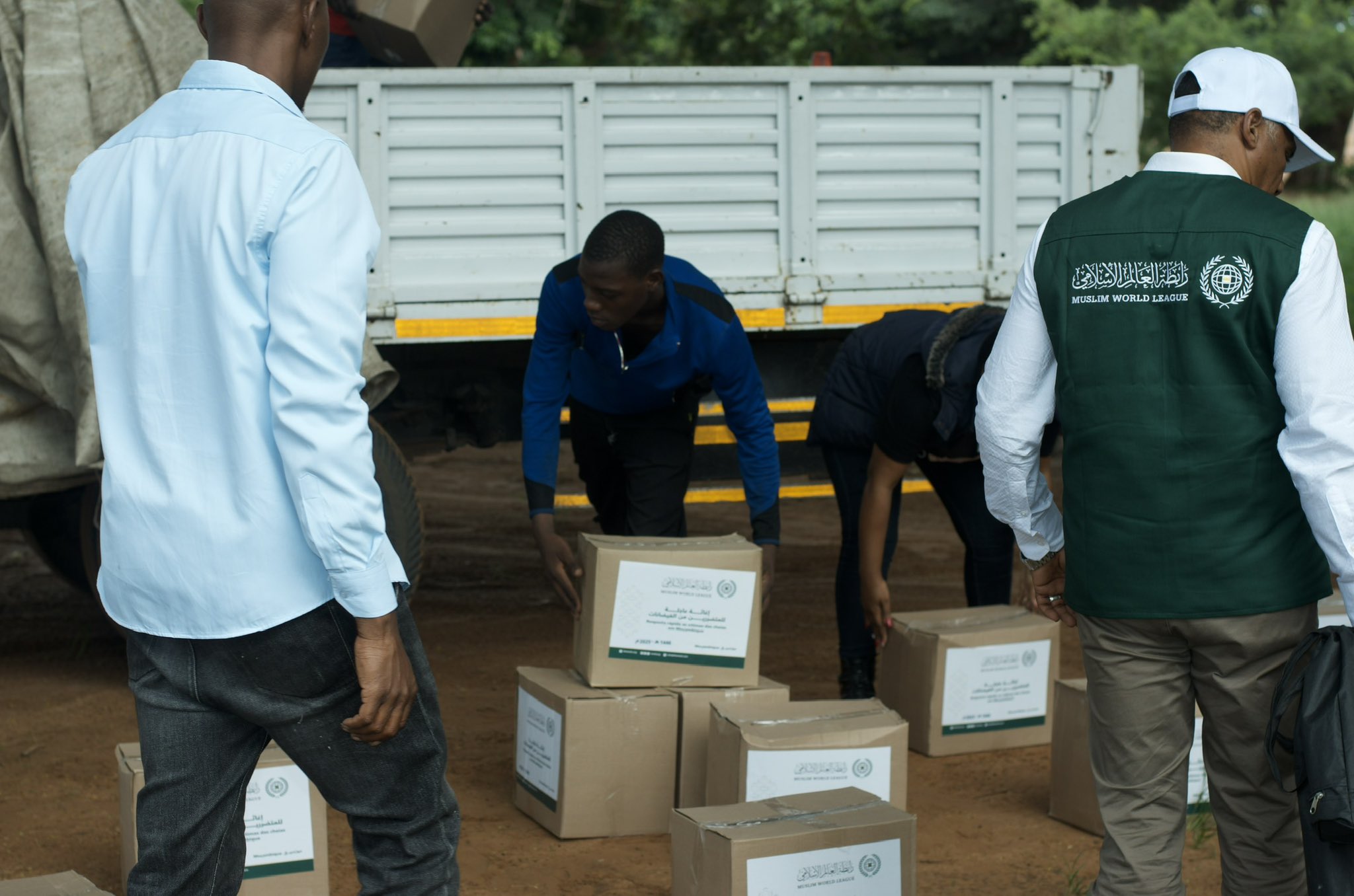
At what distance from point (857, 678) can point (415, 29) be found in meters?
2.87

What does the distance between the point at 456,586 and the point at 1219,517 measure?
502 cm

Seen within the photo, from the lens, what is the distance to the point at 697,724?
12.6ft

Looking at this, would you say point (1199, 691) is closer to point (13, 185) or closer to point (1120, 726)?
point (1120, 726)

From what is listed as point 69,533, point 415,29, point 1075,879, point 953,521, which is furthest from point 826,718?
point 69,533

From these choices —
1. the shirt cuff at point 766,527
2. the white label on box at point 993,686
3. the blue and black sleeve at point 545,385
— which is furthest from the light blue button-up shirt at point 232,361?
the white label on box at point 993,686

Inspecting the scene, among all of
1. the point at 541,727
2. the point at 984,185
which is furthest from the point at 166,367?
the point at 984,185

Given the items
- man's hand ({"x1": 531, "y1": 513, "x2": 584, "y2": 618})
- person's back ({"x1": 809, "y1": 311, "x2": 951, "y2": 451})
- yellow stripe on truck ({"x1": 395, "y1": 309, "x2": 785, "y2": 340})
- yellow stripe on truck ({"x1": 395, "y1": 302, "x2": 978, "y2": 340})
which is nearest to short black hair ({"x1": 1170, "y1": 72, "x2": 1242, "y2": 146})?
person's back ({"x1": 809, "y1": 311, "x2": 951, "y2": 451})

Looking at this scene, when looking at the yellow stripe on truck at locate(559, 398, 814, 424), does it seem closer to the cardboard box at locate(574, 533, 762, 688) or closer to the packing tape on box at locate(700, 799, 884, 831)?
the cardboard box at locate(574, 533, 762, 688)

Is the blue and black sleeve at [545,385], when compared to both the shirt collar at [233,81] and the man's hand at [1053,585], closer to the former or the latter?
the man's hand at [1053,585]

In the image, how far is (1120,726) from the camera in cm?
256

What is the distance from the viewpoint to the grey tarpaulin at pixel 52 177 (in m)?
4.50

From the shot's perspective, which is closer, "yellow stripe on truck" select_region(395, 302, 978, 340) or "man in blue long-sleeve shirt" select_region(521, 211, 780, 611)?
"man in blue long-sleeve shirt" select_region(521, 211, 780, 611)

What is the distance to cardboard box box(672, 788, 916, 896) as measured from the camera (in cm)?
286

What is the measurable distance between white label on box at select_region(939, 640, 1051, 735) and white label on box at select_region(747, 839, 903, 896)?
5.08 ft
